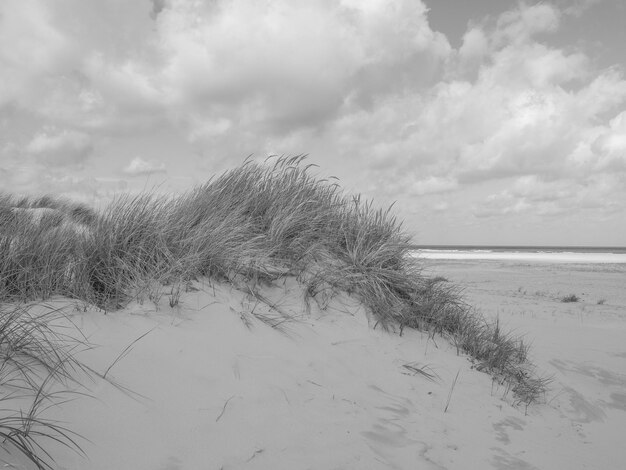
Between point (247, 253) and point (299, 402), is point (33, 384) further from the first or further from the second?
point (247, 253)

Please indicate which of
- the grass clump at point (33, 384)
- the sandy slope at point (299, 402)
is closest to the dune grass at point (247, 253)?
the sandy slope at point (299, 402)

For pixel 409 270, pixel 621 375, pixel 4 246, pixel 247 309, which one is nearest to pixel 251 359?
pixel 247 309

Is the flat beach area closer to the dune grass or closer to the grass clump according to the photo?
the dune grass

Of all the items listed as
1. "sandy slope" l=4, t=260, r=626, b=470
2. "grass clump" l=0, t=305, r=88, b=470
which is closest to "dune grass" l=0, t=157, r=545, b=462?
"sandy slope" l=4, t=260, r=626, b=470

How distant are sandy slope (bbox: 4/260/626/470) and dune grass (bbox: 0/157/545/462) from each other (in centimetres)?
23

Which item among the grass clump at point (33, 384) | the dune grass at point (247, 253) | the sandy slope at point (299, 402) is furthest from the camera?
the dune grass at point (247, 253)

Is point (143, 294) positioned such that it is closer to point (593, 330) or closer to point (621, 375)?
point (621, 375)

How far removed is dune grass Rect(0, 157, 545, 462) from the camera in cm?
298

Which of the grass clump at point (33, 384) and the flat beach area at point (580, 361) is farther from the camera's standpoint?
the flat beach area at point (580, 361)

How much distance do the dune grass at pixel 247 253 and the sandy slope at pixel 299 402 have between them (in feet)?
0.74

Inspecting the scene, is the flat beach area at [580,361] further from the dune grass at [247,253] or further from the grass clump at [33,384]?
the grass clump at [33,384]

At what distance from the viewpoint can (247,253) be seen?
3846mm

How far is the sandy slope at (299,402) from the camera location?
1940 mm

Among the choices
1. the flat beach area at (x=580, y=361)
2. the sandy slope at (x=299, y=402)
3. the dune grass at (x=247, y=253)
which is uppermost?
the dune grass at (x=247, y=253)
